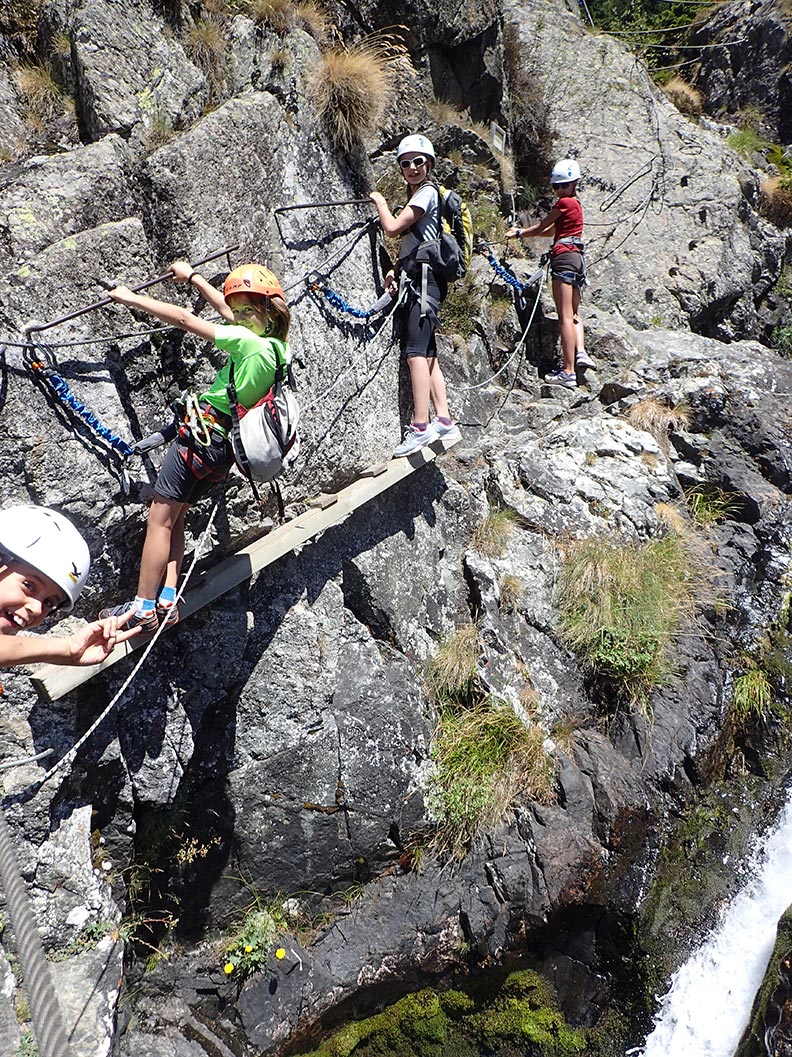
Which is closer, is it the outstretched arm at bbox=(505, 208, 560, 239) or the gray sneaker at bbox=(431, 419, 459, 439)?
the gray sneaker at bbox=(431, 419, 459, 439)

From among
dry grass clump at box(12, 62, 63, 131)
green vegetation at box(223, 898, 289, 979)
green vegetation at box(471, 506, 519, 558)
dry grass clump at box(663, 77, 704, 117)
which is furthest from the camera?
dry grass clump at box(663, 77, 704, 117)

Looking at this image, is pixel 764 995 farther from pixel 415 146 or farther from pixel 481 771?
pixel 415 146

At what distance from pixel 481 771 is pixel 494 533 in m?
2.25

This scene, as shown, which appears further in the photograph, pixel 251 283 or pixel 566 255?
pixel 566 255

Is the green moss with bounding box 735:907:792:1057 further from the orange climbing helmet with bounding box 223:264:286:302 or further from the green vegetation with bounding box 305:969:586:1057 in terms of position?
the orange climbing helmet with bounding box 223:264:286:302

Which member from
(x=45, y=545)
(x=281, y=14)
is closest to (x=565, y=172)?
(x=281, y=14)

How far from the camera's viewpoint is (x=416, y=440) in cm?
583

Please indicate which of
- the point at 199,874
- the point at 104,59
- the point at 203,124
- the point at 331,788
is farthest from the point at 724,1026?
the point at 104,59

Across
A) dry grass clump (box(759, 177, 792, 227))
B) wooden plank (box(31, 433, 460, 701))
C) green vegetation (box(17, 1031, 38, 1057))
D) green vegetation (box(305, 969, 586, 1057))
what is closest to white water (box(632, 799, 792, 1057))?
green vegetation (box(305, 969, 586, 1057))

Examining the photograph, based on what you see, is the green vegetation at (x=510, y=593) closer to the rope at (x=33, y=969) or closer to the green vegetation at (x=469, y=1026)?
the green vegetation at (x=469, y=1026)

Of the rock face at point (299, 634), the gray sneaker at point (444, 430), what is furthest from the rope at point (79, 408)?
the gray sneaker at point (444, 430)

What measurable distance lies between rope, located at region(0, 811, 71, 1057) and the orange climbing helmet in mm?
2977

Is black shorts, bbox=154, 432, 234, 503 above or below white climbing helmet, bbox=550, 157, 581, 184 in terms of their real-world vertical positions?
below

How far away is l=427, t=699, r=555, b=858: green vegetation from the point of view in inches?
214
